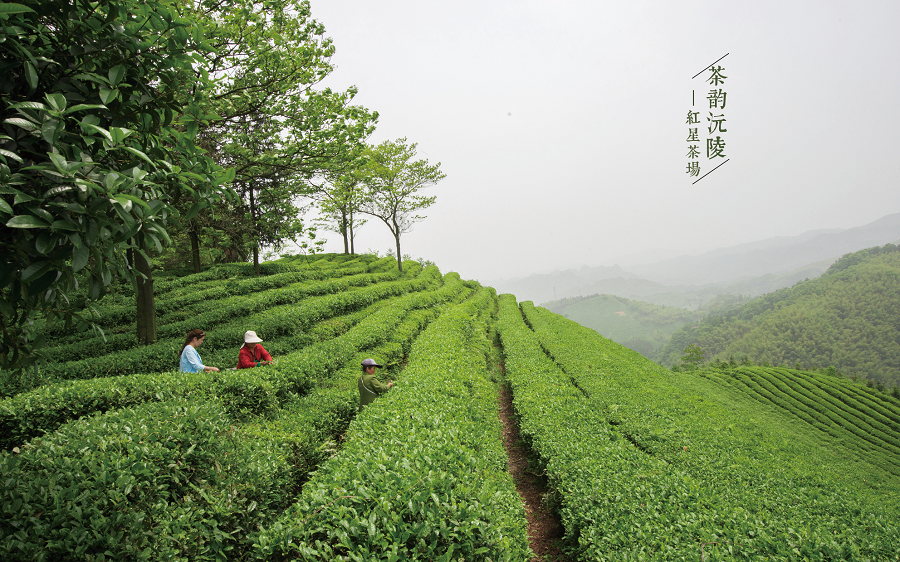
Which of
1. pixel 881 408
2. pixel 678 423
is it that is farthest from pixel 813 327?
pixel 678 423

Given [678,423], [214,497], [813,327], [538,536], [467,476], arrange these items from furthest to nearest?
[813,327] → [678,423] → [538,536] → [214,497] → [467,476]

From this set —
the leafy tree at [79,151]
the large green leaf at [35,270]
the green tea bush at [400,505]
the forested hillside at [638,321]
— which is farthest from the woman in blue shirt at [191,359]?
the forested hillside at [638,321]

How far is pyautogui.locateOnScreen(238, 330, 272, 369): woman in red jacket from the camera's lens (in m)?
8.75

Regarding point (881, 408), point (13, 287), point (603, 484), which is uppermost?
point (13, 287)

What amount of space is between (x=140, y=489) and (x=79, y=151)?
3.44 m

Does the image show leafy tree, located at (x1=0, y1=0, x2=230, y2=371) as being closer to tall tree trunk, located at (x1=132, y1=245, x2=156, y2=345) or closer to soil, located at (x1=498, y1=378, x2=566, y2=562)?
soil, located at (x1=498, y1=378, x2=566, y2=562)

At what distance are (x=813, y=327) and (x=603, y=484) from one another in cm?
11673

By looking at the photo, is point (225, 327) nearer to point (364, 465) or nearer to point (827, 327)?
point (364, 465)

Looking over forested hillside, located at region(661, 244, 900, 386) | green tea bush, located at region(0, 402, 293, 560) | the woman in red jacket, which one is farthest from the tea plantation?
forested hillside, located at region(661, 244, 900, 386)

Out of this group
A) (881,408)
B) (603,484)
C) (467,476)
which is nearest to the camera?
(467,476)

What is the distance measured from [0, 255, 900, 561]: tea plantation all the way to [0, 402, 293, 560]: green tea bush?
2 centimetres

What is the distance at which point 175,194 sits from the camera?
3.39 m

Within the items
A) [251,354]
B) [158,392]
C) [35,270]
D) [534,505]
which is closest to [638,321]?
[534,505]

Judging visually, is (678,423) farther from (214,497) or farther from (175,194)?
(175,194)
